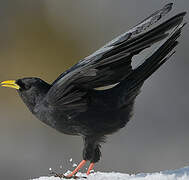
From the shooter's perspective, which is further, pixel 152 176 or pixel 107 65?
pixel 152 176

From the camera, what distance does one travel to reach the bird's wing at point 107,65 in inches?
156

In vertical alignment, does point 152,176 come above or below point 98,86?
below

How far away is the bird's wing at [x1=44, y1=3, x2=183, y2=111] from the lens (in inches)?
156

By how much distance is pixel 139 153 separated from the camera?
8758mm

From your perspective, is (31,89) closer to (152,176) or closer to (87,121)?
(87,121)

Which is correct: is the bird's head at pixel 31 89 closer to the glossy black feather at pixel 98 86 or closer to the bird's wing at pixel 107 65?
the glossy black feather at pixel 98 86

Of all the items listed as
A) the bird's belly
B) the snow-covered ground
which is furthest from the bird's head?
the snow-covered ground

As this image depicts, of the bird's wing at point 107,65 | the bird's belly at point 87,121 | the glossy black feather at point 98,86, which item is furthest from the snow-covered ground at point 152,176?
the bird's wing at point 107,65

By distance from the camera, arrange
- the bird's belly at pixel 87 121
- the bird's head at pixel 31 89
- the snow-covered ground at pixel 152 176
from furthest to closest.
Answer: the bird's head at pixel 31 89 → the bird's belly at pixel 87 121 → the snow-covered ground at pixel 152 176

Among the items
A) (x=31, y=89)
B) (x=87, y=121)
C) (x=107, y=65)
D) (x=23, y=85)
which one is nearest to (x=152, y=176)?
(x=87, y=121)

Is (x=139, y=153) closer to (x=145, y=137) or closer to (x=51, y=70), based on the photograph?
(x=145, y=137)

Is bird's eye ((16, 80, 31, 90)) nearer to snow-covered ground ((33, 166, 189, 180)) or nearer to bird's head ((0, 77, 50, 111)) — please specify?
bird's head ((0, 77, 50, 111))

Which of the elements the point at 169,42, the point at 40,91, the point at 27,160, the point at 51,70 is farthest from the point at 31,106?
the point at 51,70

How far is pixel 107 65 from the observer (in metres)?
4.07
